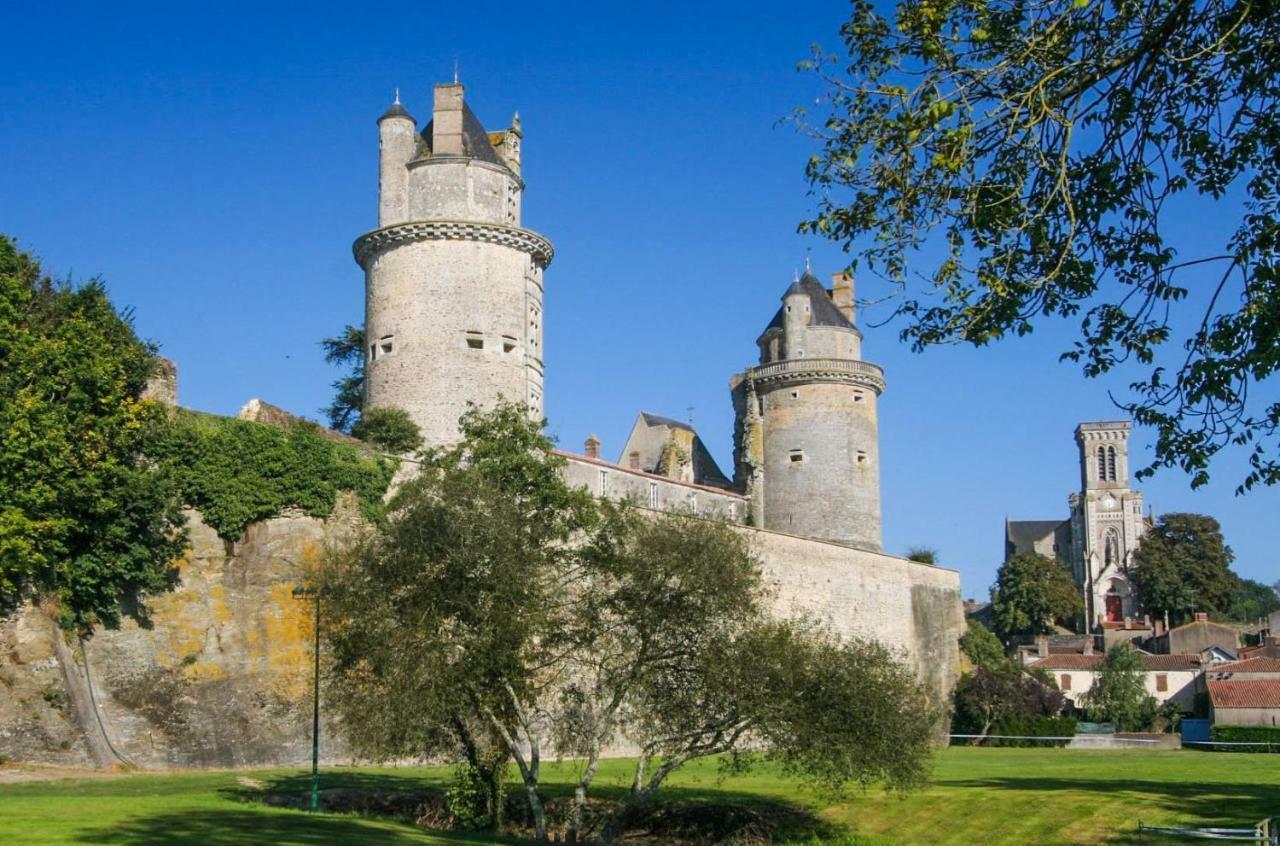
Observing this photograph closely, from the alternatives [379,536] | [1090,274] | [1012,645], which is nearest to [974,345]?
[1090,274]

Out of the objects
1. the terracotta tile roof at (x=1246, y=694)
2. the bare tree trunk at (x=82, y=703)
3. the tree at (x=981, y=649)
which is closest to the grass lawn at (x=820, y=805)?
the bare tree trunk at (x=82, y=703)

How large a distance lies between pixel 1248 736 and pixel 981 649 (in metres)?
12.6

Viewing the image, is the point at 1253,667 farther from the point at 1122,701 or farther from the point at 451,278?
the point at 451,278

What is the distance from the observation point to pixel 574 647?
2480cm

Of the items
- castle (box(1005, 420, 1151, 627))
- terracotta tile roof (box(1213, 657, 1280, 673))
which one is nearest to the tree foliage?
terracotta tile roof (box(1213, 657, 1280, 673))

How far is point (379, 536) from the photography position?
81.4 ft

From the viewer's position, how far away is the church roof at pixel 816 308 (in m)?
58.0

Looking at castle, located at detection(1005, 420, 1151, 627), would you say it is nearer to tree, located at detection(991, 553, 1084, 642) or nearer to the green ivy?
tree, located at detection(991, 553, 1084, 642)

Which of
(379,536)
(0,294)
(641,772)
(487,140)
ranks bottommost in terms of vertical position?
(641,772)

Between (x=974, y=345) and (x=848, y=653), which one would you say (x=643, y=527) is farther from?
(x=974, y=345)

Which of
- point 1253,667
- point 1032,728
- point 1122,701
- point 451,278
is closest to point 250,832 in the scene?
point 451,278

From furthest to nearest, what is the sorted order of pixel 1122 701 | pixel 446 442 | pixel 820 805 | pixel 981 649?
pixel 1122 701, pixel 981 649, pixel 446 442, pixel 820 805

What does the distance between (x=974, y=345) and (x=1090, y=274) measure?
1.19 meters

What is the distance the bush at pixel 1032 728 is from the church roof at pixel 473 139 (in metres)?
32.7
